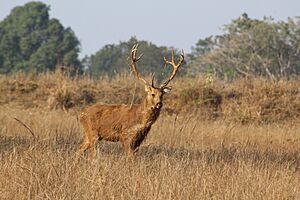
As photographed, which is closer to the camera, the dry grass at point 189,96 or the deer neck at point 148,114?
the deer neck at point 148,114

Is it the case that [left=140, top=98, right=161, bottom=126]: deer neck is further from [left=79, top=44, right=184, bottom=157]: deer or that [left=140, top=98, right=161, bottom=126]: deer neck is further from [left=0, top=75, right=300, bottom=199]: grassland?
[left=0, top=75, right=300, bottom=199]: grassland

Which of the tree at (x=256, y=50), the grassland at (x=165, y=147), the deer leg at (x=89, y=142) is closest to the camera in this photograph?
the grassland at (x=165, y=147)

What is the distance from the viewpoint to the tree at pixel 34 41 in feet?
157

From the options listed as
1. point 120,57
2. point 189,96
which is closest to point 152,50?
point 120,57

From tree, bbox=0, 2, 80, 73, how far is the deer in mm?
33755

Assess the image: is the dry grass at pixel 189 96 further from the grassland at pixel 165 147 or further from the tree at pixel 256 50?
the tree at pixel 256 50

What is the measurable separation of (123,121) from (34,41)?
43.1m

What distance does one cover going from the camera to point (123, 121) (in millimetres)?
10930

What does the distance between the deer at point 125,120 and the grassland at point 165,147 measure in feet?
0.85

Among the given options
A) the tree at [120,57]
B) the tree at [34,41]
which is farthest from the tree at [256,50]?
the tree at [34,41]

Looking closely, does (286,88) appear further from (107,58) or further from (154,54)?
(107,58)

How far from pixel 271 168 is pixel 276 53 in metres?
32.4

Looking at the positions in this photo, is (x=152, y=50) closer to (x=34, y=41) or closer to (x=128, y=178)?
(x=34, y=41)

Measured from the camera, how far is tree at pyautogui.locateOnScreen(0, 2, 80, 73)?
4800 centimetres
